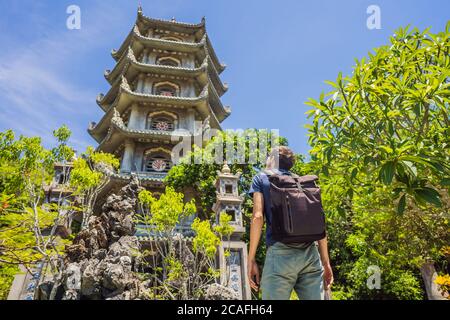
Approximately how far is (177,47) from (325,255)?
68.3ft

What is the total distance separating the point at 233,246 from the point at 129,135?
9.12 m

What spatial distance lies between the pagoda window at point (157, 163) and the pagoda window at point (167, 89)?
4489 millimetres

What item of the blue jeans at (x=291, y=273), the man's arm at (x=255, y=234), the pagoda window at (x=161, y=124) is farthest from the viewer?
the pagoda window at (x=161, y=124)

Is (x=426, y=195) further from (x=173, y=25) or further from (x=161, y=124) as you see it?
(x=173, y=25)

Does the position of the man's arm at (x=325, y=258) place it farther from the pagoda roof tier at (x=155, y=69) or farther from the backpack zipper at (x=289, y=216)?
the pagoda roof tier at (x=155, y=69)

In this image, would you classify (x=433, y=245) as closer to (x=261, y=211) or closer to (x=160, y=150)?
(x=261, y=211)

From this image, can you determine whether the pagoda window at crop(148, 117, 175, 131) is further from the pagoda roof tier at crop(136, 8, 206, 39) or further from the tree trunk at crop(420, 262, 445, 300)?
the tree trunk at crop(420, 262, 445, 300)

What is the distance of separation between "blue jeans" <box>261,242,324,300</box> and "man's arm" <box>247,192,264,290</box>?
0.11 m

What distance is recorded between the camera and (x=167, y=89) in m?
20.7

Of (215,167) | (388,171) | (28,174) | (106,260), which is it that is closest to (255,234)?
(388,171)

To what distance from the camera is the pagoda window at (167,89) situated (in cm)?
2034

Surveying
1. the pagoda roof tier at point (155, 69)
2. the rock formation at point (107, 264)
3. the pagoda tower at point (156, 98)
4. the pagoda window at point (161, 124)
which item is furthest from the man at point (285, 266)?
the pagoda roof tier at point (155, 69)
